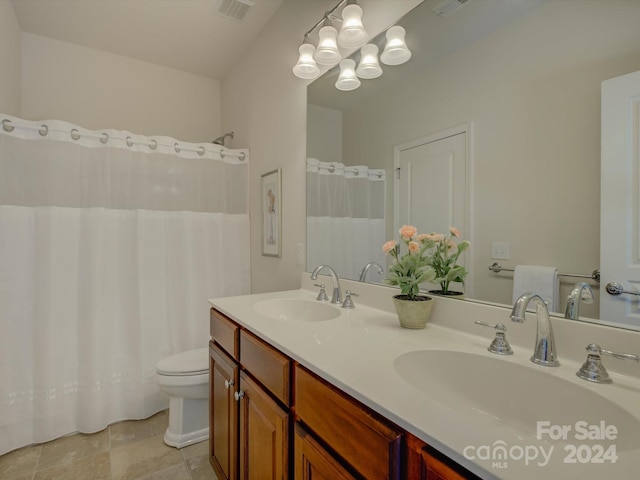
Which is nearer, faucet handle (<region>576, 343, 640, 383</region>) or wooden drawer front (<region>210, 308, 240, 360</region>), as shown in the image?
faucet handle (<region>576, 343, 640, 383</region>)

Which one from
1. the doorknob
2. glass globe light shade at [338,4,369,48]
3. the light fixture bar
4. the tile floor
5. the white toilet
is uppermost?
the light fixture bar

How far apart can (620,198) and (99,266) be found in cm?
243

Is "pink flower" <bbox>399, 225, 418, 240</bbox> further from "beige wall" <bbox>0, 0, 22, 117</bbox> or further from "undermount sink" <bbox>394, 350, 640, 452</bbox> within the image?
"beige wall" <bbox>0, 0, 22, 117</bbox>

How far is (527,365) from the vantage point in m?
0.78

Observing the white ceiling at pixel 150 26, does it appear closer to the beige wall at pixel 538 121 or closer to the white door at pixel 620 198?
the beige wall at pixel 538 121

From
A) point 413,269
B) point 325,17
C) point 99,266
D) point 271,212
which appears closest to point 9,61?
point 99,266

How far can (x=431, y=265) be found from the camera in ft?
3.80

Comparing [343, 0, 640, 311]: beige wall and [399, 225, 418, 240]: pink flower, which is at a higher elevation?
[343, 0, 640, 311]: beige wall

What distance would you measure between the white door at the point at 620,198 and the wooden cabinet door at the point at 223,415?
1.23 m

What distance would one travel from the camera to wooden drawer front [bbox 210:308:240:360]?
1.29 metres

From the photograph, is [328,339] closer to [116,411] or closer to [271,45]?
[116,411]

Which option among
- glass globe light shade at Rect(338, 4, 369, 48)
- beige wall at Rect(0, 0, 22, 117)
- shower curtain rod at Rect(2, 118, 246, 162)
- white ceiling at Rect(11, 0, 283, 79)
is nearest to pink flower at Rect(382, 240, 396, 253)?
glass globe light shade at Rect(338, 4, 369, 48)

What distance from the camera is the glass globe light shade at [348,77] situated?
5.23ft

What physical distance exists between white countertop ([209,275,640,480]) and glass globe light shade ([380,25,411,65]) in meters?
0.97
